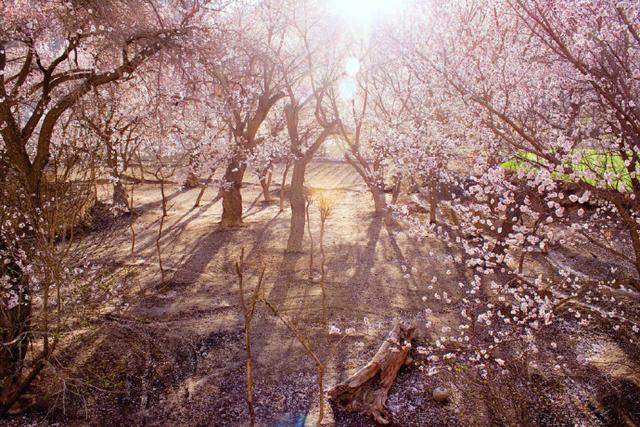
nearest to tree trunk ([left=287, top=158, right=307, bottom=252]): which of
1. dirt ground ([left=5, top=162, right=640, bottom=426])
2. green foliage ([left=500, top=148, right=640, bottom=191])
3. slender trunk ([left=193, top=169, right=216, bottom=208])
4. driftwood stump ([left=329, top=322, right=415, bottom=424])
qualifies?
dirt ground ([left=5, top=162, right=640, bottom=426])

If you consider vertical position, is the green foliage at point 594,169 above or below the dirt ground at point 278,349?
above

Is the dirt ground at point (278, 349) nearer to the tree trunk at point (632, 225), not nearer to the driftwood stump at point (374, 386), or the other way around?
the driftwood stump at point (374, 386)

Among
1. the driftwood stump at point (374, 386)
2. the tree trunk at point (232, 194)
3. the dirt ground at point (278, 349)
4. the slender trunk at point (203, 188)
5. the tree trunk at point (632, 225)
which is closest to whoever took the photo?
the tree trunk at point (632, 225)

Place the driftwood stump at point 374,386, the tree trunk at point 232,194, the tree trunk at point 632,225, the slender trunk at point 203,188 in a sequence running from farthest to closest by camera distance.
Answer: the slender trunk at point 203,188
the tree trunk at point 232,194
the driftwood stump at point 374,386
the tree trunk at point 632,225

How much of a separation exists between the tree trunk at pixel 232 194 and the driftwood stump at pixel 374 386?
1402 centimetres

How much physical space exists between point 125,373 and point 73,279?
2482 millimetres

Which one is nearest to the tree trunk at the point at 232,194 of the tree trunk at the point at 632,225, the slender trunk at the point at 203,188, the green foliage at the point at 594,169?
the slender trunk at the point at 203,188

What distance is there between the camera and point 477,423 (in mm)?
9172

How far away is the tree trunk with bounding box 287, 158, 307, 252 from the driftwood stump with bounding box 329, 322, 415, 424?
29.9ft

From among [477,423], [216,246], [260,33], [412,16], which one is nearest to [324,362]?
[477,423]

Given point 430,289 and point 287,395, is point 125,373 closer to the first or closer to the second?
point 287,395

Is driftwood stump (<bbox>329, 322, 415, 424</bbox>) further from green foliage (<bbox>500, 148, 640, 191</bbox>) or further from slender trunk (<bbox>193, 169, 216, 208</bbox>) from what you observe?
slender trunk (<bbox>193, 169, 216, 208</bbox>)

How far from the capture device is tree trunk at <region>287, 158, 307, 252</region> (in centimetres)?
1877

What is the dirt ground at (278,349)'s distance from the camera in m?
9.60
